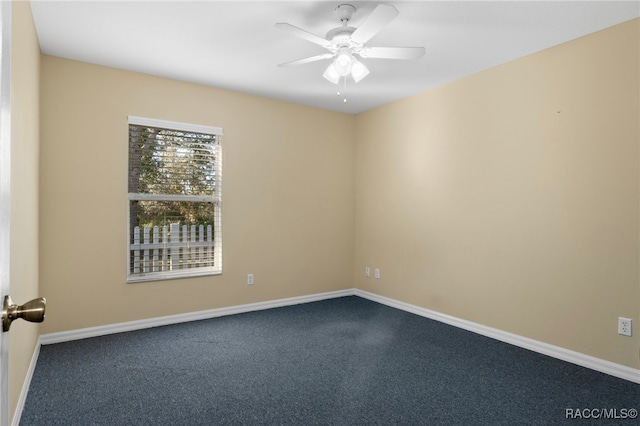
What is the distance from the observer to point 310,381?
2.56m

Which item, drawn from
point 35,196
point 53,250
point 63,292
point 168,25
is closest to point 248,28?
point 168,25

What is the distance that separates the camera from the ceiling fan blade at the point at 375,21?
6.79 feet

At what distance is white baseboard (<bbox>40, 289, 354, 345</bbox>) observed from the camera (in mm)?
3287

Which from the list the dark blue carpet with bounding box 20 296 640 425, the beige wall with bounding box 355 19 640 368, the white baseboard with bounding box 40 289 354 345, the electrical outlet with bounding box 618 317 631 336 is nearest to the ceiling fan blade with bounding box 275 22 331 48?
the beige wall with bounding box 355 19 640 368

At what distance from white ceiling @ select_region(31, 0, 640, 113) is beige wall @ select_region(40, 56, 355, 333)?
0.31 m

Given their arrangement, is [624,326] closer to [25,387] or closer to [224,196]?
[224,196]

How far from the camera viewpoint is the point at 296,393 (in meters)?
2.39

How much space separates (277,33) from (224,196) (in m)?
1.87

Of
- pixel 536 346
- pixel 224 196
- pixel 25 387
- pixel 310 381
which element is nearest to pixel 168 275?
pixel 224 196

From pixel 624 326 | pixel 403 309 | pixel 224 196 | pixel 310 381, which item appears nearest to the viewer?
pixel 310 381

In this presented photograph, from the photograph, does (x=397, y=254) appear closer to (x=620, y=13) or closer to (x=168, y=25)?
(x=620, y=13)

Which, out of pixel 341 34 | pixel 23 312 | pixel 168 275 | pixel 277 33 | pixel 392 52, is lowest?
pixel 168 275

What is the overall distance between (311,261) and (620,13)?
3.64 meters

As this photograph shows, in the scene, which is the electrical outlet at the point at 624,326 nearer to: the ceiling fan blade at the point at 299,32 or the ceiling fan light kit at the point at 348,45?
the ceiling fan light kit at the point at 348,45
